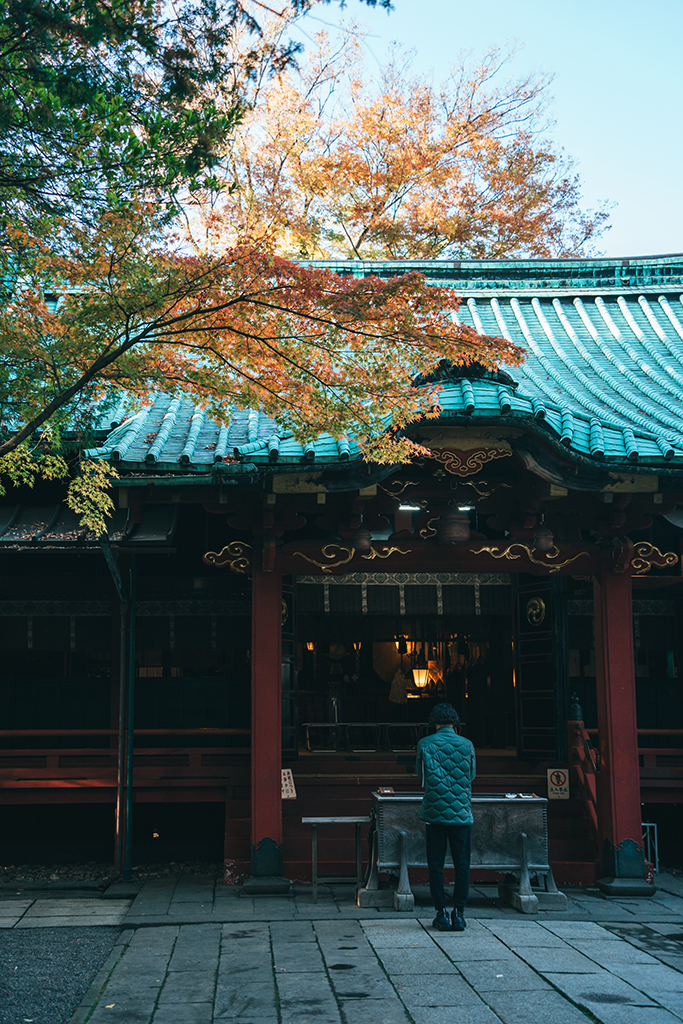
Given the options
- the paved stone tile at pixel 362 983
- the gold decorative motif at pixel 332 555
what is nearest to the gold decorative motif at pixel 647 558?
the gold decorative motif at pixel 332 555

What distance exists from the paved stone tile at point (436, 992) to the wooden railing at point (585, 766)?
14.9ft

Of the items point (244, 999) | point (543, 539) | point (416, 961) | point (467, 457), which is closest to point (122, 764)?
point (244, 999)

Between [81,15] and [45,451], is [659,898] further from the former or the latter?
[81,15]

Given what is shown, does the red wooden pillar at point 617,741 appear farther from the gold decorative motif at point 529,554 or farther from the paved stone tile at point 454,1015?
the paved stone tile at point 454,1015

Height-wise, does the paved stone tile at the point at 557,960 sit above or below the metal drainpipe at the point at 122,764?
below

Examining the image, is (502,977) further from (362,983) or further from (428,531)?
(428,531)

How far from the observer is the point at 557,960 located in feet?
22.0

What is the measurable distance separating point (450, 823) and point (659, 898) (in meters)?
3.44

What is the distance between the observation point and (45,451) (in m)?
8.34

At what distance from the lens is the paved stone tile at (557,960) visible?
6465mm

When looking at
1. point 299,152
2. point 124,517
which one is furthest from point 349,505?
point 299,152

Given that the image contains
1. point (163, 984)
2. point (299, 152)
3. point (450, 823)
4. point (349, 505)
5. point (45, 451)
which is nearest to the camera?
point (163, 984)

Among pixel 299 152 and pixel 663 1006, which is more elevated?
pixel 299 152

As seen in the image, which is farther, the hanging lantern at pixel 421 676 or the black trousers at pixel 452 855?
the hanging lantern at pixel 421 676
